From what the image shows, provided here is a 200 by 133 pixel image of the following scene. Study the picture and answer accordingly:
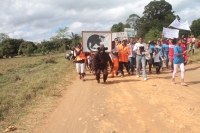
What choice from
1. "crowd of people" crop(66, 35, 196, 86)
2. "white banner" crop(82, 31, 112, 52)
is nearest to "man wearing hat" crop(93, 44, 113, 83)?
"crowd of people" crop(66, 35, 196, 86)

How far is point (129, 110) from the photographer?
577cm

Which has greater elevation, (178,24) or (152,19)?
(152,19)

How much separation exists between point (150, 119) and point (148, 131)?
0.59 meters

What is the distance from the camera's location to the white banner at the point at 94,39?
1130 centimetres

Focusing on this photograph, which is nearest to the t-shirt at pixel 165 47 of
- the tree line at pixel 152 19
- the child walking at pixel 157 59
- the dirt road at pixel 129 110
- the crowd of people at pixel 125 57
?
the crowd of people at pixel 125 57

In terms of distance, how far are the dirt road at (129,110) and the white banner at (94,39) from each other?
3358 mm

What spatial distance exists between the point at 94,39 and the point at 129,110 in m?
6.25

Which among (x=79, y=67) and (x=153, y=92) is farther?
(x=79, y=67)

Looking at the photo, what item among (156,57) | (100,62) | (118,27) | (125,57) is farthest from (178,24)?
(118,27)

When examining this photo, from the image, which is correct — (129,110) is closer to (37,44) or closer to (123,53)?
(123,53)

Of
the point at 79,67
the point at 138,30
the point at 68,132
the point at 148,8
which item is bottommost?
the point at 68,132

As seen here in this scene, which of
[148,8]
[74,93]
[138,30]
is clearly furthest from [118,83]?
[148,8]

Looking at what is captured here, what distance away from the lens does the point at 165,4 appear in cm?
6203

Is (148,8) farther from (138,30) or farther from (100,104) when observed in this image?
(100,104)
